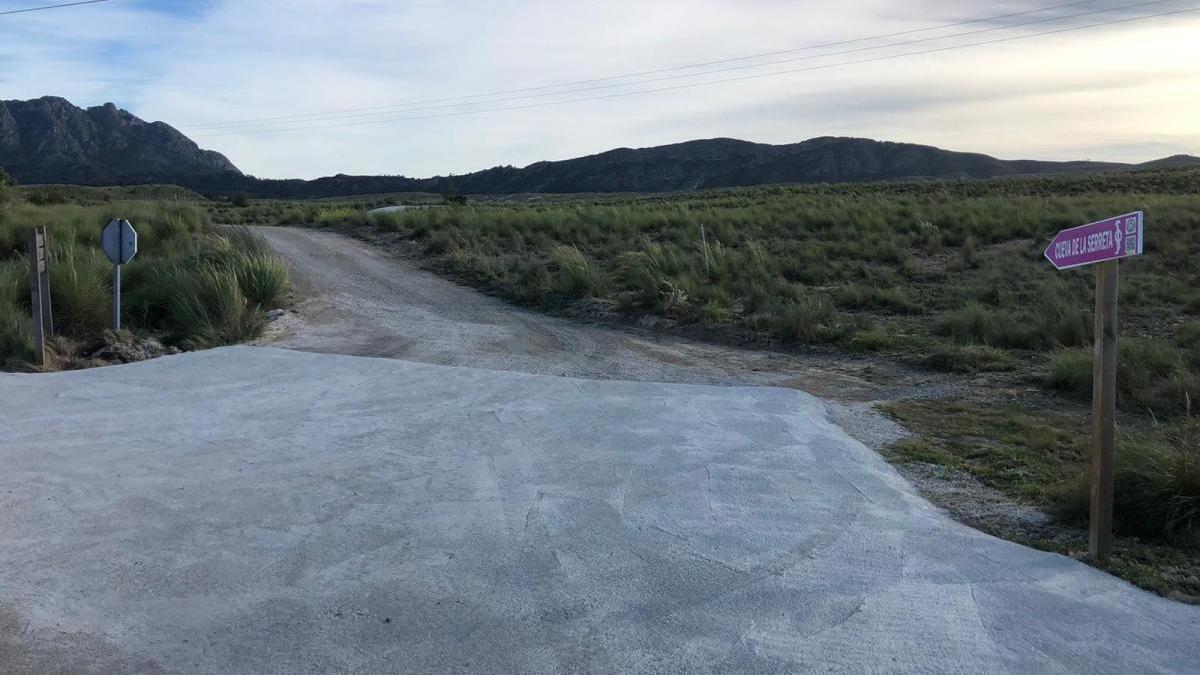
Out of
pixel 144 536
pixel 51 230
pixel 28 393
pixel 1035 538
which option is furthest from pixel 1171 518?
pixel 51 230

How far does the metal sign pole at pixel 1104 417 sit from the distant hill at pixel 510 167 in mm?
98387

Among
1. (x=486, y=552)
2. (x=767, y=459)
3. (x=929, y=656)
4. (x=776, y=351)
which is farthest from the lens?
(x=776, y=351)

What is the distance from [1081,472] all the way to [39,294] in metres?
11.3

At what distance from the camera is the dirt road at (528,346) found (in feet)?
36.9

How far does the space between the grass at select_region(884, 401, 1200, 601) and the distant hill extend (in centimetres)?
9574

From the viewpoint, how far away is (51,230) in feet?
65.4

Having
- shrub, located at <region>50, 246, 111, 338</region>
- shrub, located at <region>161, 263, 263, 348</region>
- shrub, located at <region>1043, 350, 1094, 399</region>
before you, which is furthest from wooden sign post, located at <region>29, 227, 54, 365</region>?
shrub, located at <region>1043, 350, 1094, 399</region>

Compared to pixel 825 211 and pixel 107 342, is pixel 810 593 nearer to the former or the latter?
pixel 107 342

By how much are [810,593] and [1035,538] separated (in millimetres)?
1963

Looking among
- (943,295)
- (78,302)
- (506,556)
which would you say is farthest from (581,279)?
(506,556)

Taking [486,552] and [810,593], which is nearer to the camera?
[810,593]

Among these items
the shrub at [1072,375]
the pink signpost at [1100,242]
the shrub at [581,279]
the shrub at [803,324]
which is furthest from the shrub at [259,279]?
the pink signpost at [1100,242]

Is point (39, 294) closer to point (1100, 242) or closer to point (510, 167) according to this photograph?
point (1100, 242)

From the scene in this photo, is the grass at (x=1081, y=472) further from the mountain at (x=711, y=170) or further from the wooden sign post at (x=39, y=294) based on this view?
the mountain at (x=711, y=170)
